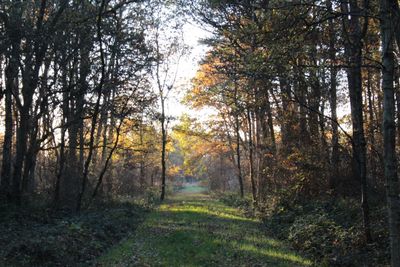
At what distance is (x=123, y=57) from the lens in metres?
22.0

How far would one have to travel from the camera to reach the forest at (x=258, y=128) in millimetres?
9578

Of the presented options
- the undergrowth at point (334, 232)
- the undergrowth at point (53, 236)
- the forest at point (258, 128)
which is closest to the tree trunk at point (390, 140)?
the forest at point (258, 128)

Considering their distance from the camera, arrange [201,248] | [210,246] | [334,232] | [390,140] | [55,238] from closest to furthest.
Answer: [390,140] → [55,238] → [334,232] → [201,248] → [210,246]

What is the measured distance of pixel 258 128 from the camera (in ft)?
100

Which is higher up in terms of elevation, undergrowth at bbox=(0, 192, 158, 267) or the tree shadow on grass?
undergrowth at bbox=(0, 192, 158, 267)

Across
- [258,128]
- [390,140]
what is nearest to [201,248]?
[390,140]

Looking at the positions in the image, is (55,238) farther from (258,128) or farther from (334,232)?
(258,128)

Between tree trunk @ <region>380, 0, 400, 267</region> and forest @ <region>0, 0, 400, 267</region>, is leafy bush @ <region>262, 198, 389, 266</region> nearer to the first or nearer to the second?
forest @ <region>0, 0, 400, 267</region>

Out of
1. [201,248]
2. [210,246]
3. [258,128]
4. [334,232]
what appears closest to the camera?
[334,232]

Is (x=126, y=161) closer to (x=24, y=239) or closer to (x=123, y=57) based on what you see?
(x=123, y=57)

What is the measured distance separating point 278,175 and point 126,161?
1814cm

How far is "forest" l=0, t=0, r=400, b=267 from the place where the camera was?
31.4 ft

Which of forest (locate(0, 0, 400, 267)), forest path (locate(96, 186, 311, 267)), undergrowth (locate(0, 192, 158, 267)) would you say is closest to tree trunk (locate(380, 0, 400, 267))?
forest (locate(0, 0, 400, 267))

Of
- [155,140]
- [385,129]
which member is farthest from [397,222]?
[155,140]
